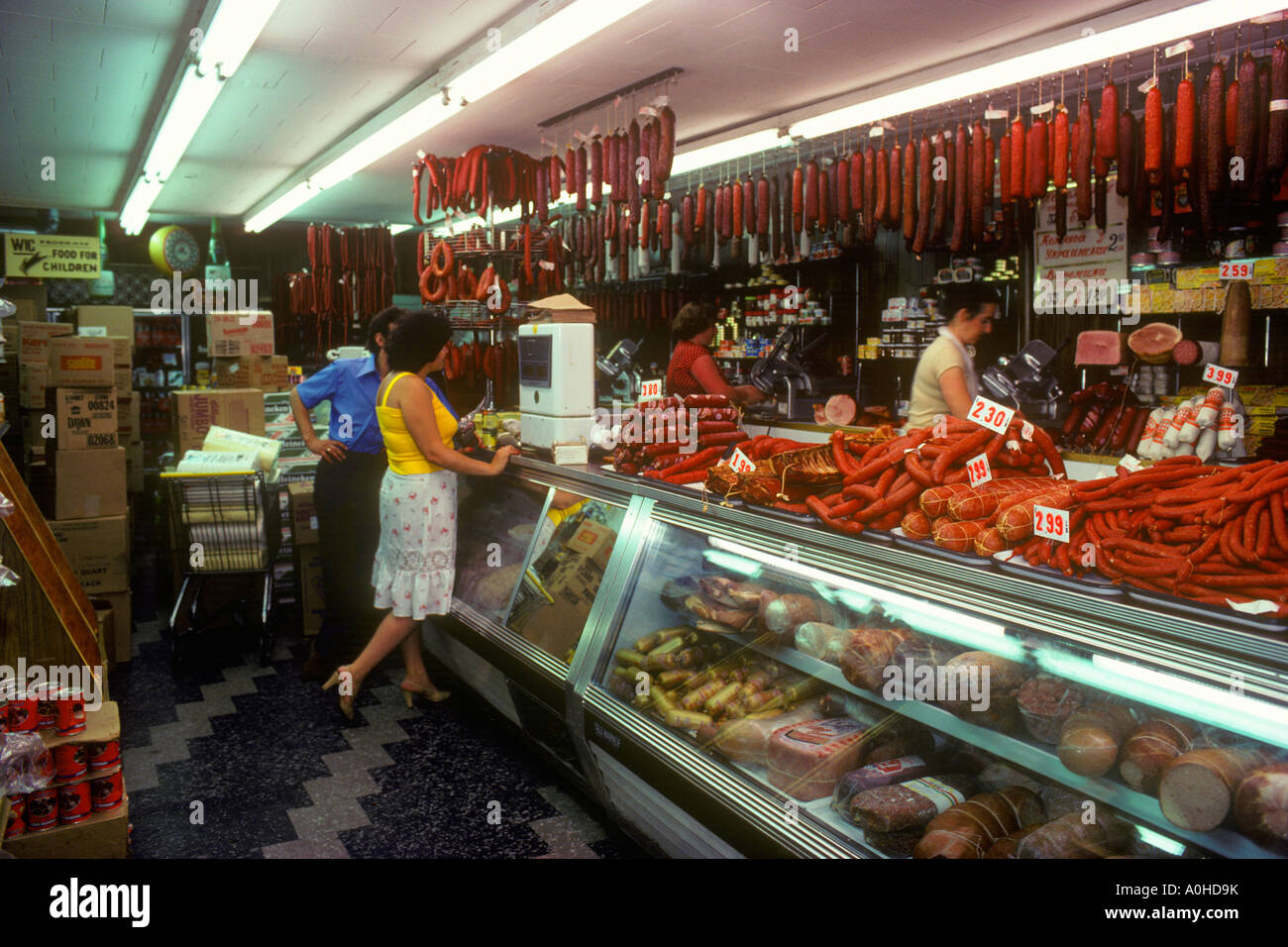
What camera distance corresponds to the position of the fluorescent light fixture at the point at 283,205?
31.0ft

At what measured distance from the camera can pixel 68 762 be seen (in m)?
2.71

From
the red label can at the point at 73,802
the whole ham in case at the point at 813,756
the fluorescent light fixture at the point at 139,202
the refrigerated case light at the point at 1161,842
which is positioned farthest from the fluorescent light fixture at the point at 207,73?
the refrigerated case light at the point at 1161,842

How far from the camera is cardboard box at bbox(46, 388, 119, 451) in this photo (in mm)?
5012

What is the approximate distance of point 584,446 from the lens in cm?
401

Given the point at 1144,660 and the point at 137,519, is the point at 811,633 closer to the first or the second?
the point at 1144,660

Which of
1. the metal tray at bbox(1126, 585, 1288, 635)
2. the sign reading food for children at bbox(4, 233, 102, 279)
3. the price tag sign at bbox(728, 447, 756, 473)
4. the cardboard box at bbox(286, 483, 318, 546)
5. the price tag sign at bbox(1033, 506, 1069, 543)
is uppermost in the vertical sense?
the sign reading food for children at bbox(4, 233, 102, 279)

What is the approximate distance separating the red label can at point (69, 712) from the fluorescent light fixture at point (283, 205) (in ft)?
24.2

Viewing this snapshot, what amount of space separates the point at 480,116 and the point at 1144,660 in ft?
20.8

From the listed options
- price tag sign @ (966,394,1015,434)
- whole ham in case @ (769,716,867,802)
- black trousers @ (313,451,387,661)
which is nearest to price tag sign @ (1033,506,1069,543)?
price tag sign @ (966,394,1015,434)

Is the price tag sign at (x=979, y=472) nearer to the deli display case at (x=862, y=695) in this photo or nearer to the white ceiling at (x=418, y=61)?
the deli display case at (x=862, y=695)

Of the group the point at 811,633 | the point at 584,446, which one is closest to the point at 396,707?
the point at 584,446

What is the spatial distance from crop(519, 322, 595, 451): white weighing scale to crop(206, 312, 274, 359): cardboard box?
11.6 ft

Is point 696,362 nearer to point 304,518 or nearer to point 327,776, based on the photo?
point 304,518

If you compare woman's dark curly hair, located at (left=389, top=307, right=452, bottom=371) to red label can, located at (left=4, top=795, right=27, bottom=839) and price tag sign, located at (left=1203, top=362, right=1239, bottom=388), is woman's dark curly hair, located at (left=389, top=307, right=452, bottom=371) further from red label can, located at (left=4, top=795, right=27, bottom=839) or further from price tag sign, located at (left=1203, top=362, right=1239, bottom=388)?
price tag sign, located at (left=1203, top=362, right=1239, bottom=388)
